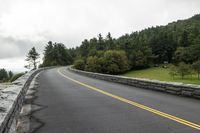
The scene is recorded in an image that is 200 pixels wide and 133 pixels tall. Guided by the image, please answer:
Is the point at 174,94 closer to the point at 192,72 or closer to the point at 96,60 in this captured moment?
the point at 192,72

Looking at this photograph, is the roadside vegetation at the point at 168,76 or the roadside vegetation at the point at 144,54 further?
the roadside vegetation at the point at 144,54

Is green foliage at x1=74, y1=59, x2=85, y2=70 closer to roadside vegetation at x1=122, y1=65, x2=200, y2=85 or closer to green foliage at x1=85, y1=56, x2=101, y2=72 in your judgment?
green foliage at x1=85, y1=56, x2=101, y2=72

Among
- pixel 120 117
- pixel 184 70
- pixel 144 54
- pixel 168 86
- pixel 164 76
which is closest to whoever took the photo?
pixel 120 117

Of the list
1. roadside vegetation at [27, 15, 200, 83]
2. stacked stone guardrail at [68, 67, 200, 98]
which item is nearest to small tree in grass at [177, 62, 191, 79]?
roadside vegetation at [27, 15, 200, 83]

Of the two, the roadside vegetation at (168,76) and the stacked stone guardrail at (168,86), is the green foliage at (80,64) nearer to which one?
the roadside vegetation at (168,76)

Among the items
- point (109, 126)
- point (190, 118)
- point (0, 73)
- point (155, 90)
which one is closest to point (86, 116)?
point (109, 126)

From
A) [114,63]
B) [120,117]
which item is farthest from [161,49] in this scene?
[120,117]

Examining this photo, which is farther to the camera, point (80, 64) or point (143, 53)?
point (143, 53)

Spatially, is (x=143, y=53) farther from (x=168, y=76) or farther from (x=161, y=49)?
(x=168, y=76)

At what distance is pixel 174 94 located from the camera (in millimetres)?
15164

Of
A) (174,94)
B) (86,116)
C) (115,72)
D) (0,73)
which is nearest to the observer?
(86,116)

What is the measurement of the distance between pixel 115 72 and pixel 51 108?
86755 millimetres

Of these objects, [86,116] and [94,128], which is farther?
[86,116]

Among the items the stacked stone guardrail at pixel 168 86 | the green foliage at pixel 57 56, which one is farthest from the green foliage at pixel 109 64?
the stacked stone guardrail at pixel 168 86
